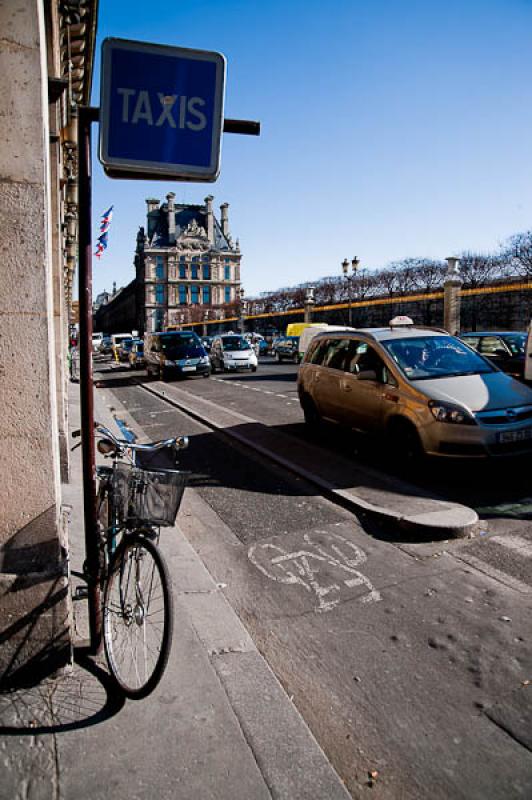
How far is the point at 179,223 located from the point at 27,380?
420 feet

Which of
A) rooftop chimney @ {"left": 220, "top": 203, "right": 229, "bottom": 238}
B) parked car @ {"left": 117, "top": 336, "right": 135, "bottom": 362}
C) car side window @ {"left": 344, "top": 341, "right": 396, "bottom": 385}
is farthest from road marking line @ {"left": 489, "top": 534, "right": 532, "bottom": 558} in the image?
rooftop chimney @ {"left": 220, "top": 203, "right": 229, "bottom": 238}

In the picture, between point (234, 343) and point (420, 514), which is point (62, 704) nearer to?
point (420, 514)

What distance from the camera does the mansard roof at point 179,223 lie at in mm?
122438

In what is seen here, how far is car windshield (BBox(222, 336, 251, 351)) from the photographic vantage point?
93.2 feet

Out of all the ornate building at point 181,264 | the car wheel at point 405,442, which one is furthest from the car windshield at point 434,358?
the ornate building at point 181,264

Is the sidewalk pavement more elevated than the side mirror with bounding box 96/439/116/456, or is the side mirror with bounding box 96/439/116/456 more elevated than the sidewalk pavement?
the side mirror with bounding box 96/439/116/456

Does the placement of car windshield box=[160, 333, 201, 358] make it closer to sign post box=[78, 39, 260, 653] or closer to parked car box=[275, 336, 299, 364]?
parked car box=[275, 336, 299, 364]

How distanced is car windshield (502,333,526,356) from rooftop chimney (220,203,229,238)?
4699 inches

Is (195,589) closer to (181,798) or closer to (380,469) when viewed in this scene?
(181,798)

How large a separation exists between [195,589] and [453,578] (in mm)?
1880

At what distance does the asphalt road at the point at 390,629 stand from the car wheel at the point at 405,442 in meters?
0.47

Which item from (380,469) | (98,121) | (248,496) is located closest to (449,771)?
(98,121)

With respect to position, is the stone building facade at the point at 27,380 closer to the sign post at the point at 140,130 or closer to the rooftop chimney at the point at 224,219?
the sign post at the point at 140,130

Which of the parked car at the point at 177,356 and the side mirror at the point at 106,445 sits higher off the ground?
the side mirror at the point at 106,445
